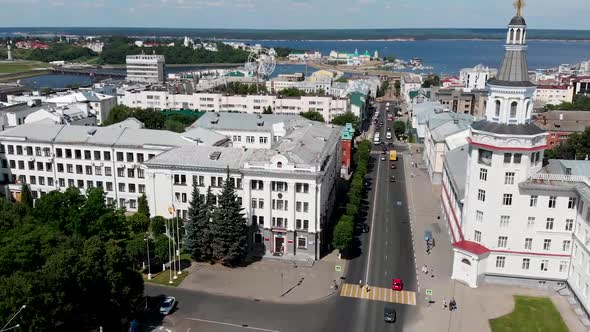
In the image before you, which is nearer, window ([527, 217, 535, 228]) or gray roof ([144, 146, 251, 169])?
window ([527, 217, 535, 228])

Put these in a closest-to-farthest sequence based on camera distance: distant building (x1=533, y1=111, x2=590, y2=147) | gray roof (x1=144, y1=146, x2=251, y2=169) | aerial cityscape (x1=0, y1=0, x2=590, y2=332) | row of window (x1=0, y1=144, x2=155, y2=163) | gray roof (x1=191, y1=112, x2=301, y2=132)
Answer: aerial cityscape (x1=0, y1=0, x2=590, y2=332), gray roof (x1=144, y1=146, x2=251, y2=169), row of window (x1=0, y1=144, x2=155, y2=163), gray roof (x1=191, y1=112, x2=301, y2=132), distant building (x1=533, y1=111, x2=590, y2=147)

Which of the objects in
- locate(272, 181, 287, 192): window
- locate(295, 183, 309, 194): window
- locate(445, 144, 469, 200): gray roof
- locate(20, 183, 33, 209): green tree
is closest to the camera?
locate(295, 183, 309, 194): window

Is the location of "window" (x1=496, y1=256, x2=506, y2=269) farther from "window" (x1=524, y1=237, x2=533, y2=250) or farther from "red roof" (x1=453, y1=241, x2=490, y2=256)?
"window" (x1=524, y1=237, x2=533, y2=250)

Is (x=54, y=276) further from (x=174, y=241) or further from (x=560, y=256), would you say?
(x=560, y=256)

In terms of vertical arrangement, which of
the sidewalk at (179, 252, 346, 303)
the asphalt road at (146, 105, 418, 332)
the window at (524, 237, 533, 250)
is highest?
the window at (524, 237, 533, 250)

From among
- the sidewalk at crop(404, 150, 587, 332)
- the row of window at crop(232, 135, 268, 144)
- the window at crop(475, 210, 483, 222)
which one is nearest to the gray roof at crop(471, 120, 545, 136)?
the window at crop(475, 210, 483, 222)

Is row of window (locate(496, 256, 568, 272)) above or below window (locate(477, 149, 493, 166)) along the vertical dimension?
below

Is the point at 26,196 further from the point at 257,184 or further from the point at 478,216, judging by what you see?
the point at 478,216
